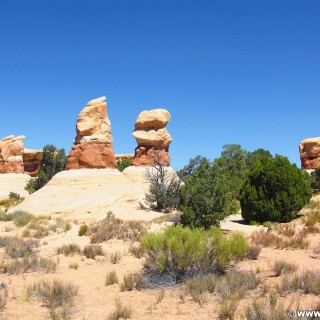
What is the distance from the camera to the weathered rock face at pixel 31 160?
5456cm

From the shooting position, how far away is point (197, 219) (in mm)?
16328

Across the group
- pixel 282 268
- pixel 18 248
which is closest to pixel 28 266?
pixel 18 248

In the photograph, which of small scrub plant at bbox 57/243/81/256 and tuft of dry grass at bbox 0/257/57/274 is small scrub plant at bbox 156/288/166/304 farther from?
small scrub plant at bbox 57/243/81/256

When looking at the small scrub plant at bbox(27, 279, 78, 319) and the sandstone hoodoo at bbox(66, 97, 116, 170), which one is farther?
the sandstone hoodoo at bbox(66, 97, 116, 170)

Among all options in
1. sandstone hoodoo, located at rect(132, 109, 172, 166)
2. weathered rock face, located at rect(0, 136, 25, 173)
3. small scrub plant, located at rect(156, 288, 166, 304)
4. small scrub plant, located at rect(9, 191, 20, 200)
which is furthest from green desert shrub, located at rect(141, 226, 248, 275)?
weathered rock face, located at rect(0, 136, 25, 173)

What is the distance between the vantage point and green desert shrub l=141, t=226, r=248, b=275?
9.16 m

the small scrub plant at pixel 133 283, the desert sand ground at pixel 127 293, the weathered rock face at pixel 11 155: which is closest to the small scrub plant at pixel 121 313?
the desert sand ground at pixel 127 293

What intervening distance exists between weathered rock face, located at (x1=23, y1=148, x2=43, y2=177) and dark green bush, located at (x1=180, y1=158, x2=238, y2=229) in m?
41.9

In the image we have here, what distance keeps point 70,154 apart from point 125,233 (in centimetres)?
1329

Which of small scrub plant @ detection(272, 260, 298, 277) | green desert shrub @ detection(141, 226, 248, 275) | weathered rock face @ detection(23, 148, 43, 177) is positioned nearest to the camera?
small scrub plant @ detection(272, 260, 298, 277)

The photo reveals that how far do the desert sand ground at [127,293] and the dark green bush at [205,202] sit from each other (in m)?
4.00

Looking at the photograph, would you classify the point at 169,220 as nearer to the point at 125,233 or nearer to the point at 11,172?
the point at 125,233

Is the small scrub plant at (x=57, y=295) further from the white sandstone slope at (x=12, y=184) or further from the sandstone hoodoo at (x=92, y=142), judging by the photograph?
the white sandstone slope at (x=12, y=184)

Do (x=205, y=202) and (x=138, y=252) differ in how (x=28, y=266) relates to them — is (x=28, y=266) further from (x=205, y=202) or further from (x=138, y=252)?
(x=205, y=202)
